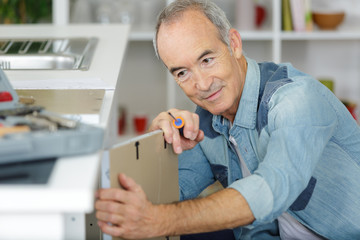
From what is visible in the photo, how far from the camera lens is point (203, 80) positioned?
143 centimetres

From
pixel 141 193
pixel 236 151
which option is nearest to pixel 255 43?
pixel 236 151

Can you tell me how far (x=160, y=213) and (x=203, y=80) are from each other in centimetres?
52

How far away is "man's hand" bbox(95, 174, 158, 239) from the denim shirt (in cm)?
19

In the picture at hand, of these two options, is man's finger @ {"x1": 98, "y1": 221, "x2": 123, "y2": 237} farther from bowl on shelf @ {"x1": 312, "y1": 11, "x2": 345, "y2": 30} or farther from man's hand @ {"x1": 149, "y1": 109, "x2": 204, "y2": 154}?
bowl on shelf @ {"x1": 312, "y1": 11, "x2": 345, "y2": 30}

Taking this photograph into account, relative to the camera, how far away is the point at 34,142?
2.49ft

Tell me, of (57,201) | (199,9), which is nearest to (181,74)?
(199,9)

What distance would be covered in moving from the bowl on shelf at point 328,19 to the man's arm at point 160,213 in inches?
92.5

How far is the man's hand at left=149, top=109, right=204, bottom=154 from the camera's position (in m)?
1.31

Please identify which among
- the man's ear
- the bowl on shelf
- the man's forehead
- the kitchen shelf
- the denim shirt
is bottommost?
the kitchen shelf

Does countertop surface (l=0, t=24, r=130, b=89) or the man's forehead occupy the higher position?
the man's forehead

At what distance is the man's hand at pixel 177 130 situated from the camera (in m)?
1.31

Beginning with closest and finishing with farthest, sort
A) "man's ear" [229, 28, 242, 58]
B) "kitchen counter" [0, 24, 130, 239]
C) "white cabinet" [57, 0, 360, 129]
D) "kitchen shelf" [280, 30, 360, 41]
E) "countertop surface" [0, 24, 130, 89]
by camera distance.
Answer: "kitchen counter" [0, 24, 130, 239] → "countertop surface" [0, 24, 130, 89] → "man's ear" [229, 28, 242, 58] → "kitchen shelf" [280, 30, 360, 41] → "white cabinet" [57, 0, 360, 129]

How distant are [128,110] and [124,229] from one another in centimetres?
265

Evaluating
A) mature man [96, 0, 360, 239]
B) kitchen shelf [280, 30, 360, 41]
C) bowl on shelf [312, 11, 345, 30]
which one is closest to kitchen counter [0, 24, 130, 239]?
mature man [96, 0, 360, 239]
